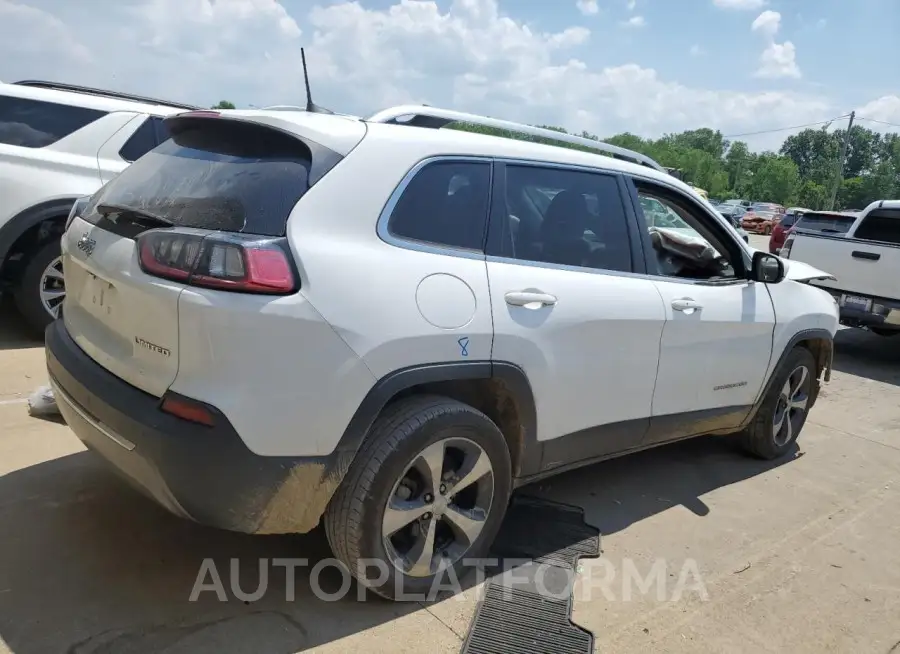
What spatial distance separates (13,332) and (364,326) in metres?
4.77

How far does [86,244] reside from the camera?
9.14 ft

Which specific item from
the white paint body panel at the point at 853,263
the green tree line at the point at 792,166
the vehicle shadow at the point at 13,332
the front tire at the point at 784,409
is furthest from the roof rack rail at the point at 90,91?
the green tree line at the point at 792,166

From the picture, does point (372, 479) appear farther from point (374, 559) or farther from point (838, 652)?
point (838, 652)

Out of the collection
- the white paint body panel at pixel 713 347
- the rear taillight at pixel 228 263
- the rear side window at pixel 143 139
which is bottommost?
the white paint body panel at pixel 713 347

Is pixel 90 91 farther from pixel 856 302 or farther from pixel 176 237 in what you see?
pixel 856 302

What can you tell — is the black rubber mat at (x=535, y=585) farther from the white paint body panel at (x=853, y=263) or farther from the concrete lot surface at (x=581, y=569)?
the white paint body panel at (x=853, y=263)

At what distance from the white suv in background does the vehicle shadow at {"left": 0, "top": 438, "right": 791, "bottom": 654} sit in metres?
2.47

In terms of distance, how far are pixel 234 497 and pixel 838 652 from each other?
2411mm

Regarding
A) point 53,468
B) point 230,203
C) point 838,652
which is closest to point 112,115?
point 53,468

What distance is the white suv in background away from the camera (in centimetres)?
548

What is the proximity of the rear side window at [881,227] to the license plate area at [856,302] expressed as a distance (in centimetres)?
71

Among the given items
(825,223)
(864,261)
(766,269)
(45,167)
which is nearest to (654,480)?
(766,269)

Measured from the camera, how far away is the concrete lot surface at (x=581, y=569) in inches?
101

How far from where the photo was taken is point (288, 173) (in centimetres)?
252
